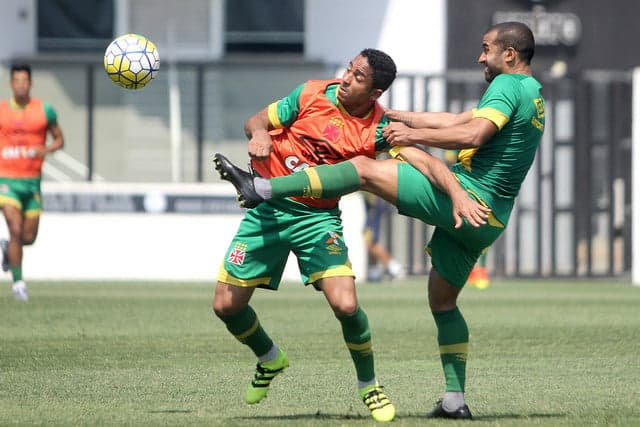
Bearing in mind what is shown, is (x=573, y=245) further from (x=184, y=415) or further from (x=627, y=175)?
(x=184, y=415)

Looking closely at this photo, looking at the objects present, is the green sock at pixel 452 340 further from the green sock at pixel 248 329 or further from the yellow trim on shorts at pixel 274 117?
the yellow trim on shorts at pixel 274 117

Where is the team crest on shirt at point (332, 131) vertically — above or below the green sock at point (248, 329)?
above

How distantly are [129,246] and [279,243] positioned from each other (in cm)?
1364

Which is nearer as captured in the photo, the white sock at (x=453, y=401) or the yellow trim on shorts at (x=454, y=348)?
the white sock at (x=453, y=401)

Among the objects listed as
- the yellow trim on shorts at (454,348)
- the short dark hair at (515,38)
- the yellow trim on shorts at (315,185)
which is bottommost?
the yellow trim on shorts at (454,348)

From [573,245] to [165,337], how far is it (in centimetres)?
1340

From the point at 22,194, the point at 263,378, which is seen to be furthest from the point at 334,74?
the point at 263,378

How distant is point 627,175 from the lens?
23.9m

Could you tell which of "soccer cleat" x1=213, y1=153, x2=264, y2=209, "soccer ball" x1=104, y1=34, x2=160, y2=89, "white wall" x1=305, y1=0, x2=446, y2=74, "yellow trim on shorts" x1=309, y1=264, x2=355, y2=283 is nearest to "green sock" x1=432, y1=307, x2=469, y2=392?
"yellow trim on shorts" x1=309, y1=264, x2=355, y2=283

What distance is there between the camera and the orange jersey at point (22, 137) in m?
16.2

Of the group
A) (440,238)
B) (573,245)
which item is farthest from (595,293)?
(440,238)

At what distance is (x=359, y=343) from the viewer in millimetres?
7648

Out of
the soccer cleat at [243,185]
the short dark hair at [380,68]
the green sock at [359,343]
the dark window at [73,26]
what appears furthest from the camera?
the dark window at [73,26]

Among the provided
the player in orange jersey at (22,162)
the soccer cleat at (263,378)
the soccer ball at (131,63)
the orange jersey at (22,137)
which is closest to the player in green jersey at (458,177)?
the soccer cleat at (263,378)
